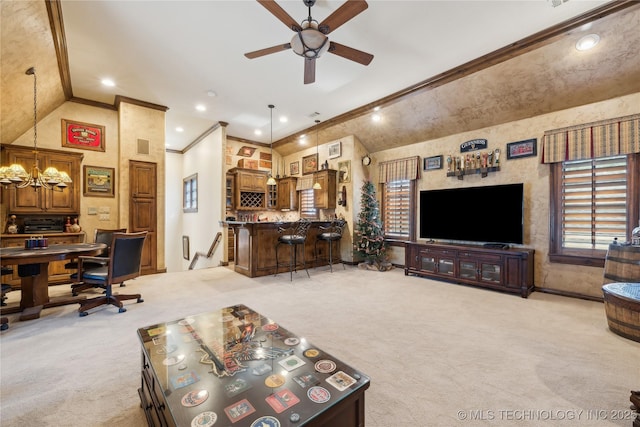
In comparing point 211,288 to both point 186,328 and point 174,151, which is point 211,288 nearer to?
point 186,328

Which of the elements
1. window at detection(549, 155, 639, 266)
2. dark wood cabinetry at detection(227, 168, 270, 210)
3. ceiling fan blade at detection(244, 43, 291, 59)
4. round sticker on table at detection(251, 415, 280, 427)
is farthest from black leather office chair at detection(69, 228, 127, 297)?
window at detection(549, 155, 639, 266)

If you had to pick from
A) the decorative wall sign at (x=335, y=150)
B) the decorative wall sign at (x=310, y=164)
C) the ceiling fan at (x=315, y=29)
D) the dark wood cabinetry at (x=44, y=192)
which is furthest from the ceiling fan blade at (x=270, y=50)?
the decorative wall sign at (x=310, y=164)

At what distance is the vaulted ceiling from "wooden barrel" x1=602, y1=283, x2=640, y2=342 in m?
2.76

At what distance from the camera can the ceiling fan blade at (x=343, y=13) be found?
219 centimetres

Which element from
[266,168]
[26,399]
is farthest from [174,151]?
[26,399]

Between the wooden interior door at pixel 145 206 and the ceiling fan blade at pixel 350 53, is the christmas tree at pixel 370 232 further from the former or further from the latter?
the wooden interior door at pixel 145 206

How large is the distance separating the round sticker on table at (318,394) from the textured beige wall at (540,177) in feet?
15.1

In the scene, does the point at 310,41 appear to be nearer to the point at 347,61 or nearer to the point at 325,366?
the point at 347,61

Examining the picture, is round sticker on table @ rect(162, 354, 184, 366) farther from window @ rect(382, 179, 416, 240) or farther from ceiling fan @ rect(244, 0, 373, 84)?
window @ rect(382, 179, 416, 240)

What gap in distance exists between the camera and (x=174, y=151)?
948 centimetres

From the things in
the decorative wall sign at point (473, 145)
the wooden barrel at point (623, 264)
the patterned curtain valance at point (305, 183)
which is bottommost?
the wooden barrel at point (623, 264)

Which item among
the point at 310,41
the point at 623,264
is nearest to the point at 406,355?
the point at 623,264

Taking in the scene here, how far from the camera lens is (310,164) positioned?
25.0ft

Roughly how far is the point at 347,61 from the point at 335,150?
315cm
